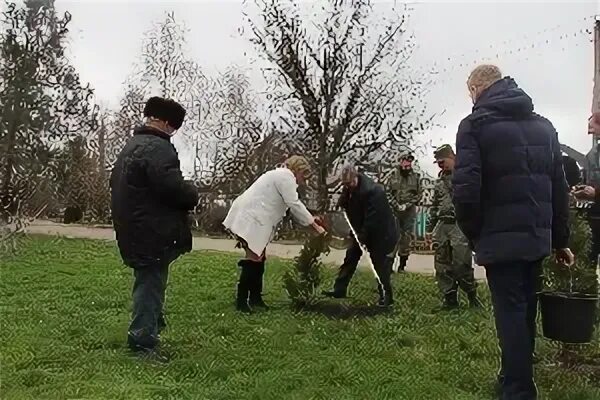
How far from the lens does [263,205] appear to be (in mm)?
6281

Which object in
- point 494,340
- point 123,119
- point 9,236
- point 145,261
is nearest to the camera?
point 145,261

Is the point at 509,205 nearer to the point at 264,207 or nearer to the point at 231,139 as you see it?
the point at 264,207

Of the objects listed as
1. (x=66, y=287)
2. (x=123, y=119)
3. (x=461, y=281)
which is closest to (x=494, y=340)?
(x=461, y=281)

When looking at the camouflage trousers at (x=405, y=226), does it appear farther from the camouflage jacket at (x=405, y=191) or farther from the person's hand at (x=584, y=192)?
the person's hand at (x=584, y=192)

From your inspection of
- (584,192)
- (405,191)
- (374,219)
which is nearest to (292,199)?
(374,219)

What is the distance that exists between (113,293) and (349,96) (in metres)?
11.8

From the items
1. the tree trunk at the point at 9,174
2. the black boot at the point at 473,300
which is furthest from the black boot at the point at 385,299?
the tree trunk at the point at 9,174

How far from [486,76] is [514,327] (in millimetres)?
1245

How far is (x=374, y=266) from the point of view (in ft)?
23.3

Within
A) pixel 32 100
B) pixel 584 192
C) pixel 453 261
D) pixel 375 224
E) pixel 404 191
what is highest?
pixel 32 100

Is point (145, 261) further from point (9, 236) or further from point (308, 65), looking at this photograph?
point (308, 65)

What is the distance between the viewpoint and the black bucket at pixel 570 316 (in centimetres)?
413

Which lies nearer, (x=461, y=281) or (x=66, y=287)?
(x=461, y=281)

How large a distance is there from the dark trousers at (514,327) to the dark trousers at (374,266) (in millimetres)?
3202
